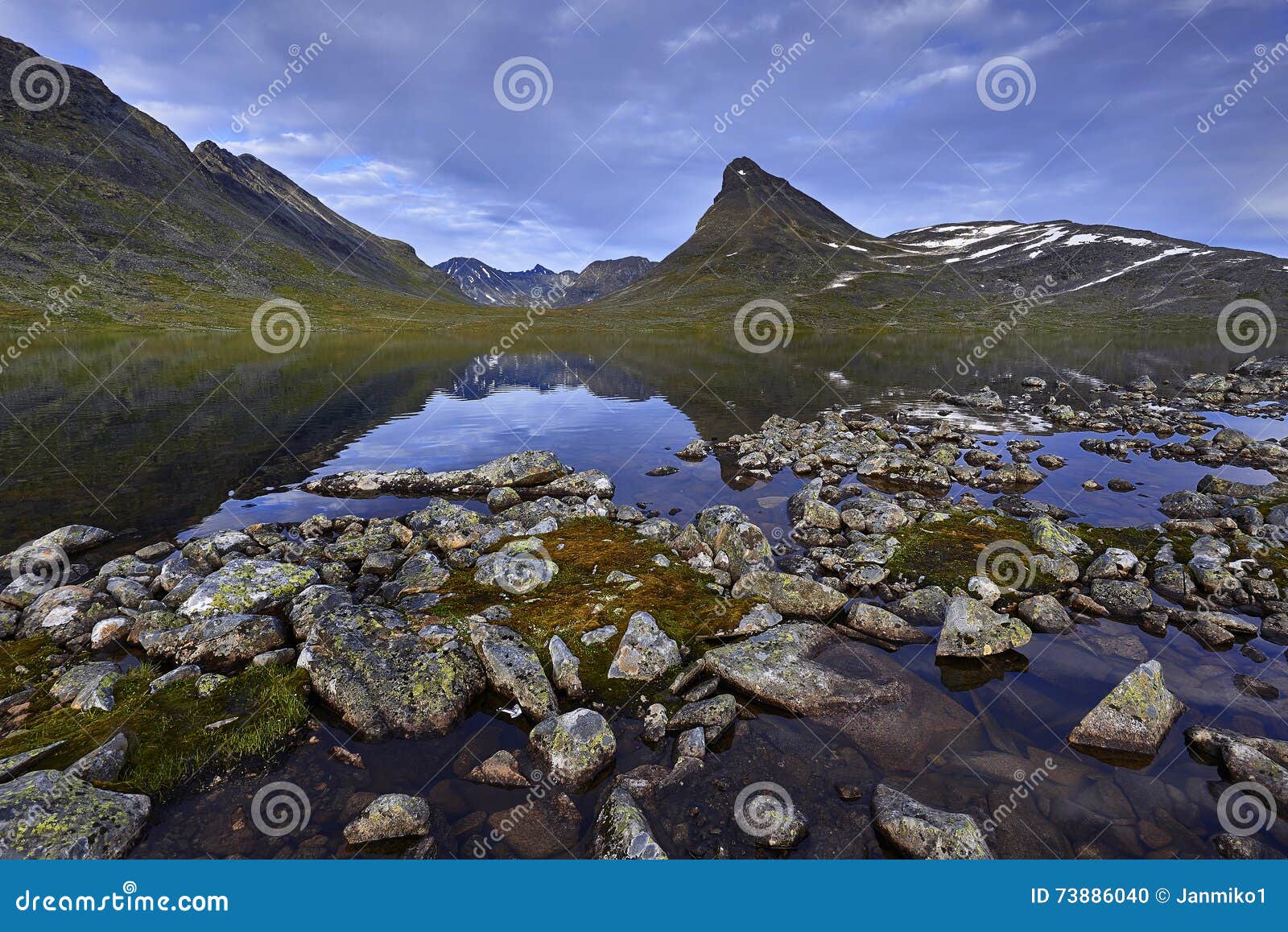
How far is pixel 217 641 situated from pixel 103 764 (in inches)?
122

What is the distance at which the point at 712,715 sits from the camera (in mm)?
9023

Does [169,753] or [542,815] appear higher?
[542,815]

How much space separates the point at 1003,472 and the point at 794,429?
11136 millimetres

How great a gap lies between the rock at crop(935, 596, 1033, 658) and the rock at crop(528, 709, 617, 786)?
23.0ft

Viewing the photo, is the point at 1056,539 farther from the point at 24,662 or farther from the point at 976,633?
the point at 24,662

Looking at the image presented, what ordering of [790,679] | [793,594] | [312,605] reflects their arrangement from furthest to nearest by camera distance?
[793,594]
[312,605]
[790,679]

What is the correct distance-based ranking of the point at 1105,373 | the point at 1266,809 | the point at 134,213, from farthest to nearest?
the point at 134,213 → the point at 1105,373 → the point at 1266,809

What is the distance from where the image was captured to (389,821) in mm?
6949

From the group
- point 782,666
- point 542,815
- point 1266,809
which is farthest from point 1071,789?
point 542,815

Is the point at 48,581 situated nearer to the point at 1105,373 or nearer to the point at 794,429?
the point at 794,429

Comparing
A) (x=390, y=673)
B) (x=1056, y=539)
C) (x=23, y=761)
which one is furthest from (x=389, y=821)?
(x=1056, y=539)

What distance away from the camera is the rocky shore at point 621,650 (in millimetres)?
7301

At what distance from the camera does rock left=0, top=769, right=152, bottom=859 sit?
6.08 m

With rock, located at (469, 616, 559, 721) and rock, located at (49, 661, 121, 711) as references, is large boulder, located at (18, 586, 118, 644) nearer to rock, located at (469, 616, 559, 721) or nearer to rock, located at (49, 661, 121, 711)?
rock, located at (49, 661, 121, 711)
